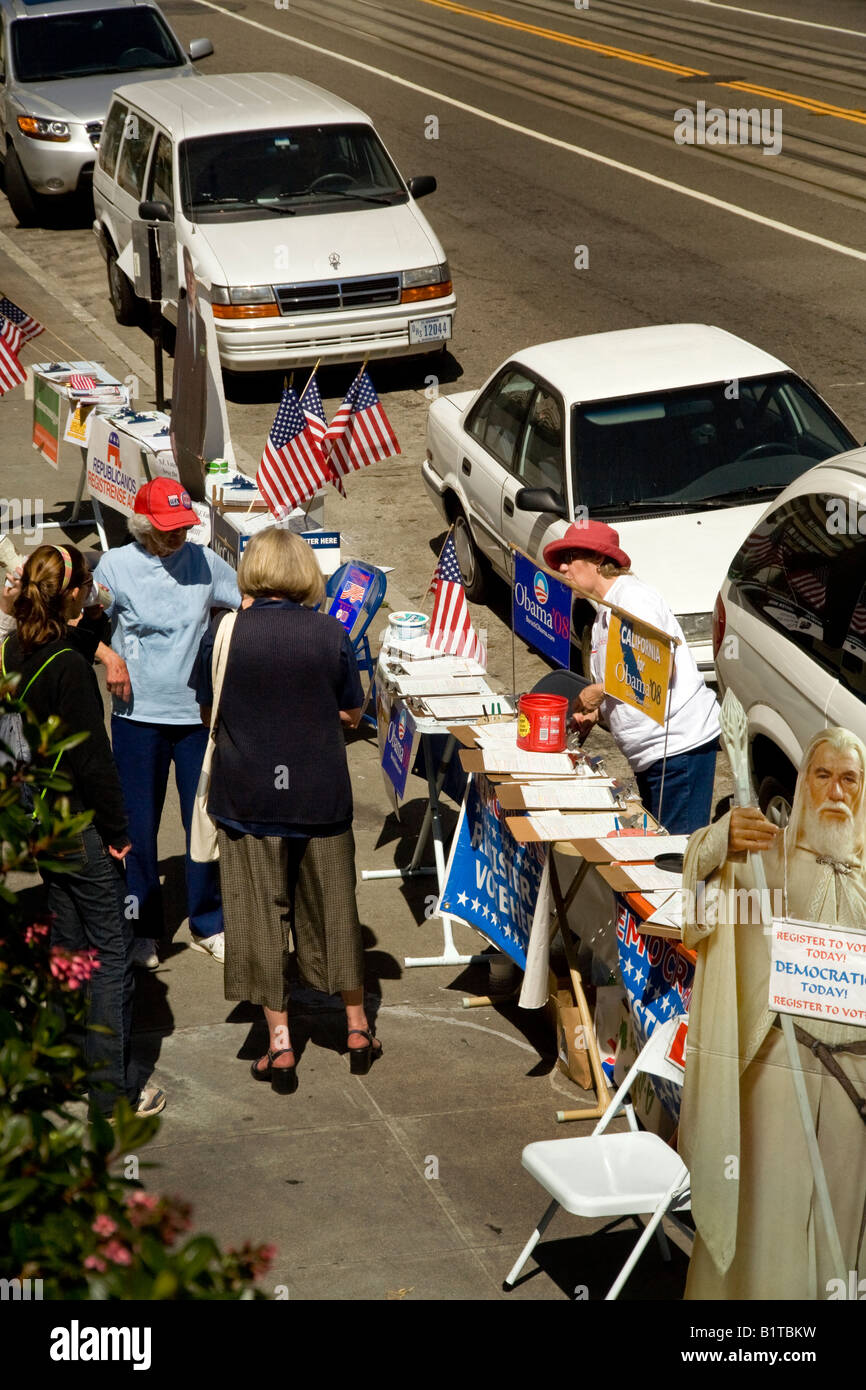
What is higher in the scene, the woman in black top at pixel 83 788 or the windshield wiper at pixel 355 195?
the windshield wiper at pixel 355 195

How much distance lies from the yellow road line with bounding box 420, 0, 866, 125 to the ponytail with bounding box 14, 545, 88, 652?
1996 centimetres

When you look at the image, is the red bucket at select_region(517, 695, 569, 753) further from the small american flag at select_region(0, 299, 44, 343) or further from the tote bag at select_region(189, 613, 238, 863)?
the small american flag at select_region(0, 299, 44, 343)

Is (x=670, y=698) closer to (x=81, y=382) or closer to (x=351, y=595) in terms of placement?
(x=351, y=595)

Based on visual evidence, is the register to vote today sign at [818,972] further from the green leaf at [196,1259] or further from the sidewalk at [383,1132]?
the green leaf at [196,1259]

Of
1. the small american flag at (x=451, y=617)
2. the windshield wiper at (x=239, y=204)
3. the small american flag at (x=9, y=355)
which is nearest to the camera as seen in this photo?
the small american flag at (x=451, y=617)

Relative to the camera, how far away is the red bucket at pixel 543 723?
21.1 ft

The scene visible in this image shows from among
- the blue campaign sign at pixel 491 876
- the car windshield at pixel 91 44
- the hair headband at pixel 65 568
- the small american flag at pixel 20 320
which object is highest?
the car windshield at pixel 91 44

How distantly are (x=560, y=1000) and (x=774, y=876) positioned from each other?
2192 mm

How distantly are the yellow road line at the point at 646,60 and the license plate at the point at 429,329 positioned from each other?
11.5 metres

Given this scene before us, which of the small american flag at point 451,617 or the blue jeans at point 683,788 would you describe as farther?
the small american flag at point 451,617

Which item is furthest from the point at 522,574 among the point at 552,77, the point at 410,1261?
the point at 552,77
